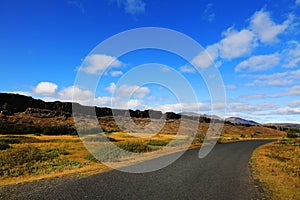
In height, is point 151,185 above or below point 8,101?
below

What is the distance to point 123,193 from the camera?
979cm

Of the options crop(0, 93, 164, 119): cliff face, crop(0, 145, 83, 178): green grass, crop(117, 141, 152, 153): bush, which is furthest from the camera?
crop(0, 93, 164, 119): cliff face

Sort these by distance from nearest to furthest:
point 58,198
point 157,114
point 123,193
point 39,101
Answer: point 58,198 < point 123,193 < point 157,114 < point 39,101

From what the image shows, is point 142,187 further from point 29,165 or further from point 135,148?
point 135,148

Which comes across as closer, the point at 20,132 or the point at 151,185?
the point at 151,185

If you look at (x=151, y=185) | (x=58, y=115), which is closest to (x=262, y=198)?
(x=151, y=185)

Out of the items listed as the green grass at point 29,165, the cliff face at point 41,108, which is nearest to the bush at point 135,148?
the green grass at point 29,165

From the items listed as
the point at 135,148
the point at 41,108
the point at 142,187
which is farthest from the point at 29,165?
the point at 41,108

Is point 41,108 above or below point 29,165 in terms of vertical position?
above

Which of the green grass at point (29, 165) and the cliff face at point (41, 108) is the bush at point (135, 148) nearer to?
the green grass at point (29, 165)

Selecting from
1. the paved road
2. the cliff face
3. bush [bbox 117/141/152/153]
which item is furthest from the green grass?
the cliff face

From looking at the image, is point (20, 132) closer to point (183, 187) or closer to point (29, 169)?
point (29, 169)

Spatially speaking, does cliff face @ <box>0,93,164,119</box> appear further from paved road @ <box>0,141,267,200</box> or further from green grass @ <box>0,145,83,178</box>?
paved road @ <box>0,141,267,200</box>

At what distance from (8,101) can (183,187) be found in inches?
5317
